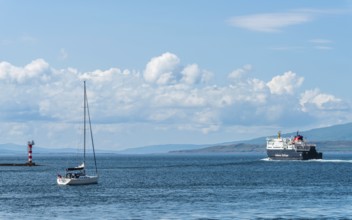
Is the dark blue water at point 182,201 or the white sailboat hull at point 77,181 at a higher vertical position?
the white sailboat hull at point 77,181

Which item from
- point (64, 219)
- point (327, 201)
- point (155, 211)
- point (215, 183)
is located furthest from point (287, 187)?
point (64, 219)

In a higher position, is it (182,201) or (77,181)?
(77,181)

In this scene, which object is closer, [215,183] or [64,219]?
[64,219]

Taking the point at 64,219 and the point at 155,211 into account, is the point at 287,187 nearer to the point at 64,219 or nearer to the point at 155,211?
the point at 155,211

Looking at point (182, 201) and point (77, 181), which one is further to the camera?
point (77, 181)

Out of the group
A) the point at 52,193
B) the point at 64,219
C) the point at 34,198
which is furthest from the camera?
the point at 52,193

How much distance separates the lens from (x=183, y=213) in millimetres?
82438

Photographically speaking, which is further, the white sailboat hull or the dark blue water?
the white sailboat hull

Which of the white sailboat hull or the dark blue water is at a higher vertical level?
the white sailboat hull

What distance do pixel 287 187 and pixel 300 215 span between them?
44401 mm

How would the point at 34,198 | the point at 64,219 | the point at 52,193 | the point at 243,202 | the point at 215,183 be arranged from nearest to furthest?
the point at 64,219, the point at 243,202, the point at 34,198, the point at 52,193, the point at 215,183

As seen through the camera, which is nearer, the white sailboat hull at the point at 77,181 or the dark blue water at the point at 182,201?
the dark blue water at the point at 182,201

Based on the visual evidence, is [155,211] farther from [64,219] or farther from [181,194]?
[181,194]

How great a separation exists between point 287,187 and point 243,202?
29.9 meters
